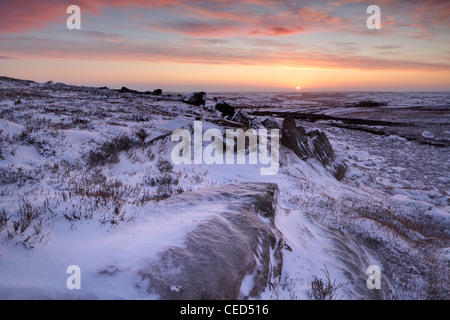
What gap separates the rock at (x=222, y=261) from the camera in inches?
117

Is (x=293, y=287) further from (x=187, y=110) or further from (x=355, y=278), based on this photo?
(x=187, y=110)

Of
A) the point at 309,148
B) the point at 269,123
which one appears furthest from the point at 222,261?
the point at 269,123

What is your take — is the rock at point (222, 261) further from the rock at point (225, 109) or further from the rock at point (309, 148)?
the rock at point (225, 109)

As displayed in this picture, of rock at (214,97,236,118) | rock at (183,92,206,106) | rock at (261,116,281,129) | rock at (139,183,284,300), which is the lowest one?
rock at (139,183,284,300)

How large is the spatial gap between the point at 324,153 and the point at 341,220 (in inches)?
496

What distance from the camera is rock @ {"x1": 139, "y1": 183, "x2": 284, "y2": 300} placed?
117 inches

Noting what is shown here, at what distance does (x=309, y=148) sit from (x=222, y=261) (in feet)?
56.6

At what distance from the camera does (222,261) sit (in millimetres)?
3484

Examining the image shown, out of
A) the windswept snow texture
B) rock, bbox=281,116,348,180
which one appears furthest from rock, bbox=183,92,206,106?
the windswept snow texture

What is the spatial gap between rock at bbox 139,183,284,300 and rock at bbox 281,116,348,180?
13.9 m

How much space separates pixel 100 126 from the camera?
48.0ft

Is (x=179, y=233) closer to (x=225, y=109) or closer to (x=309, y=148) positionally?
(x=309, y=148)

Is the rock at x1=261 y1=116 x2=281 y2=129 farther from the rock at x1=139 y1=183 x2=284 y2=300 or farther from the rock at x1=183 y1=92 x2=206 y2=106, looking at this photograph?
the rock at x1=183 y1=92 x2=206 y2=106

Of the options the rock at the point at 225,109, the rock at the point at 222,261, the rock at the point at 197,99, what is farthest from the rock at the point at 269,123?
the rock at the point at 197,99
